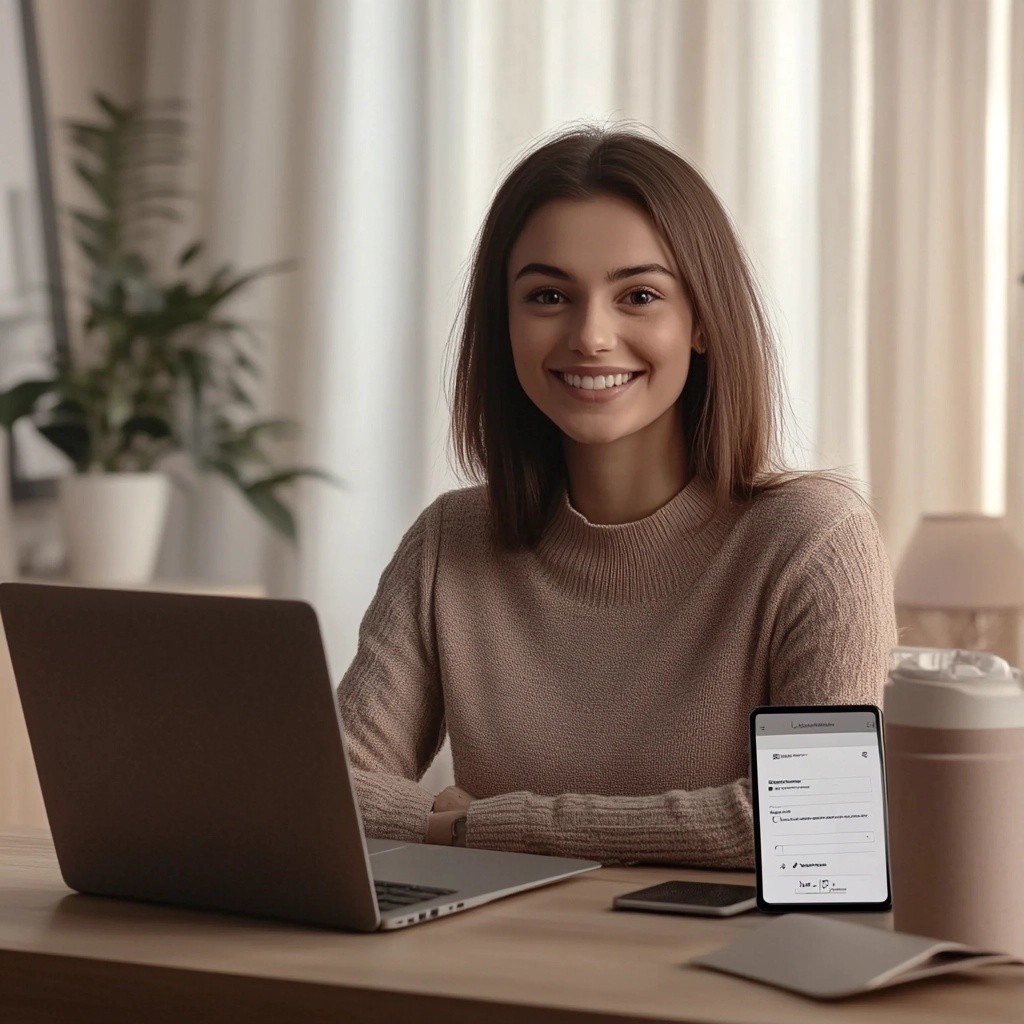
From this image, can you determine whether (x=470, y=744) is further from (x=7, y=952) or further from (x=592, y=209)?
(x=7, y=952)

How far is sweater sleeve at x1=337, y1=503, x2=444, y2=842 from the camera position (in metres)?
1.60

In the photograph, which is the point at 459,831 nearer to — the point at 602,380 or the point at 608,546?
the point at 608,546

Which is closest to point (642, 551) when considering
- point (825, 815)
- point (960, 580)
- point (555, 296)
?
point (555, 296)

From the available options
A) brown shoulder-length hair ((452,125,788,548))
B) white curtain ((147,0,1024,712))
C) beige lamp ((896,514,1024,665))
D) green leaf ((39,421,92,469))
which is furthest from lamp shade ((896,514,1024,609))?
green leaf ((39,421,92,469))

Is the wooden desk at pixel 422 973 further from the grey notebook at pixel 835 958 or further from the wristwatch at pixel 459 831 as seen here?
the wristwatch at pixel 459 831

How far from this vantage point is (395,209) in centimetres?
375

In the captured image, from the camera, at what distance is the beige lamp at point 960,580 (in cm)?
293

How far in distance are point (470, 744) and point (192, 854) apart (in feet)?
1.97

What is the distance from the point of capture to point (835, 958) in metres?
0.82

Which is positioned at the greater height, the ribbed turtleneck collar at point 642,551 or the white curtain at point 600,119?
the white curtain at point 600,119

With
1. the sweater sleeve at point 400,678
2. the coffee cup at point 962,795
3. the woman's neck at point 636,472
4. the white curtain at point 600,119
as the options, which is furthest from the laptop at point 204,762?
the white curtain at point 600,119

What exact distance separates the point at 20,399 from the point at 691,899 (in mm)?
2424

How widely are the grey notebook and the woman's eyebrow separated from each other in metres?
0.84

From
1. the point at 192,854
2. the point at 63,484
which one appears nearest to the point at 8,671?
the point at 63,484
